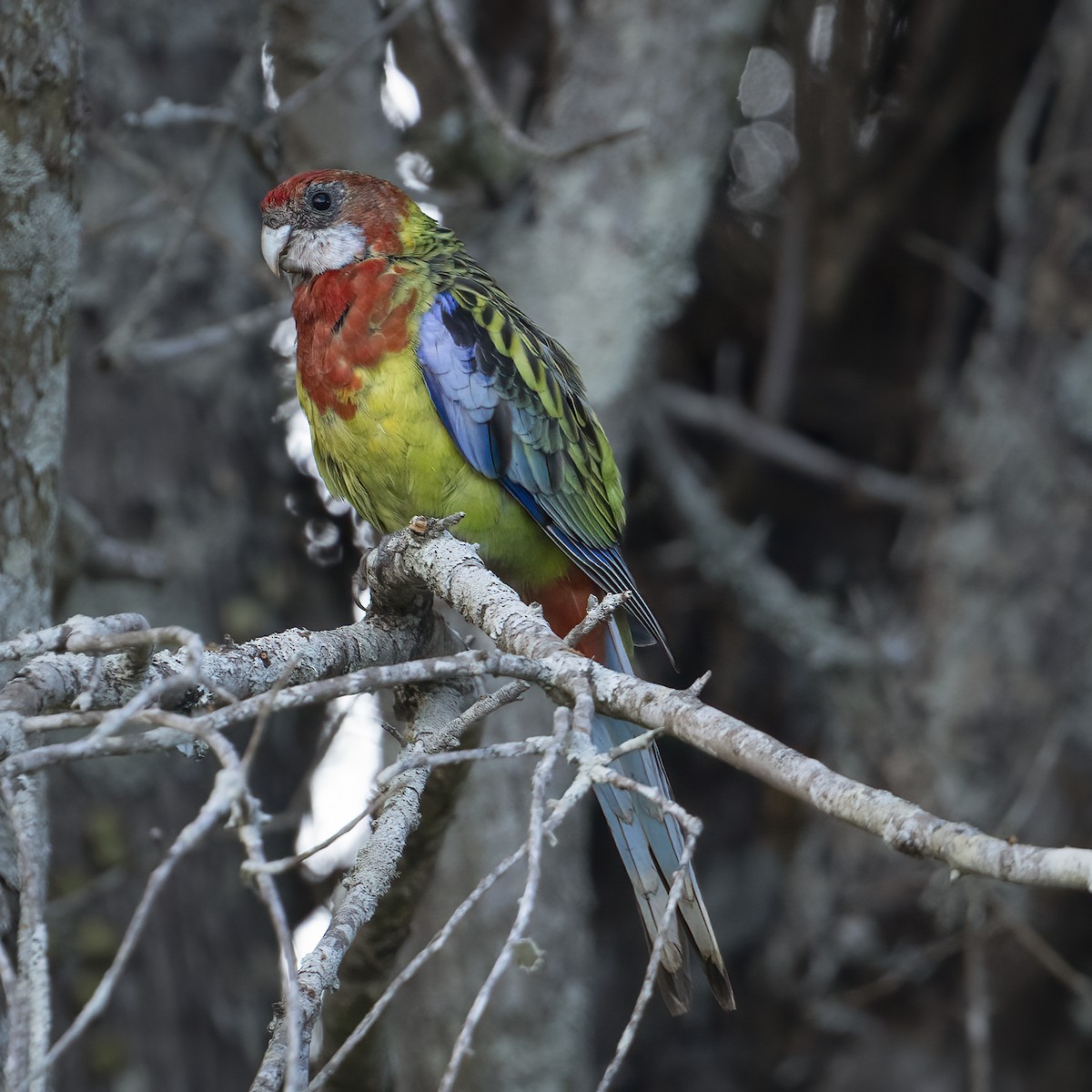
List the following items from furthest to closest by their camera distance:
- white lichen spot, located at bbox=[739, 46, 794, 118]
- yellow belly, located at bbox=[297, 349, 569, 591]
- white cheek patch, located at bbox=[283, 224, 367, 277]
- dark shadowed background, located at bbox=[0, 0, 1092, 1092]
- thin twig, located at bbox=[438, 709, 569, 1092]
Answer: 1. white lichen spot, located at bbox=[739, 46, 794, 118]
2. dark shadowed background, located at bbox=[0, 0, 1092, 1092]
3. white cheek patch, located at bbox=[283, 224, 367, 277]
4. yellow belly, located at bbox=[297, 349, 569, 591]
5. thin twig, located at bbox=[438, 709, 569, 1092]

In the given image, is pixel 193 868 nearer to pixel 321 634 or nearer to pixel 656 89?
pixel 321 634

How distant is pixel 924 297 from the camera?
5.54 meters

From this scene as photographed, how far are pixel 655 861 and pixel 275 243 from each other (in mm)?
2019

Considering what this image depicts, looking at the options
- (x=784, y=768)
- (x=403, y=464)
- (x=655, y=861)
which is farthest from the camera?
(x=403, y=464)

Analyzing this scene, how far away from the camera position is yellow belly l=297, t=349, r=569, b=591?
3.17 meters

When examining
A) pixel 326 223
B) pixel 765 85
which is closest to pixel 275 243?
pixel 326 223

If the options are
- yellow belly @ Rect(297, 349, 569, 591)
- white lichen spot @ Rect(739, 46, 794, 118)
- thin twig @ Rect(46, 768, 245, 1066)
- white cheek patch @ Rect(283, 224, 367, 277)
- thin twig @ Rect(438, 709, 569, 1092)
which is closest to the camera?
thin twig @ Rect(46, 768, 245, 1066)

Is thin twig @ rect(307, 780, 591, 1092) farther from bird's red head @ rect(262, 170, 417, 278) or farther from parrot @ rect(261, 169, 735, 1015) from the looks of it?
bird's red head @ rect(262, 170, 417, 278)

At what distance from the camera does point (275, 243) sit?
3.64m

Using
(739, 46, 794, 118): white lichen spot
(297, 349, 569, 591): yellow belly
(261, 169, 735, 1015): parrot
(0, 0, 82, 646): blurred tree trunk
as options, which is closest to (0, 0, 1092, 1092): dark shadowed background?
(739, 46, 794, 118): white lichen spot

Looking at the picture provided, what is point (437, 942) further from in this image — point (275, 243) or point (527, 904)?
point (275, 243)

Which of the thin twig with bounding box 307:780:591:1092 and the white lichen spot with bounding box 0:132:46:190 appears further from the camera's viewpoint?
the white lichen spot with bounding box 0:132:46:190

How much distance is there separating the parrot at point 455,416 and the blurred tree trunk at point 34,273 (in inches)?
31.8

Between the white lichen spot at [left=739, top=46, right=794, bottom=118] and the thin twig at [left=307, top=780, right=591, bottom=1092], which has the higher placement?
the white lichen spot at [left=739, top=46, right=794, bottom=118]
